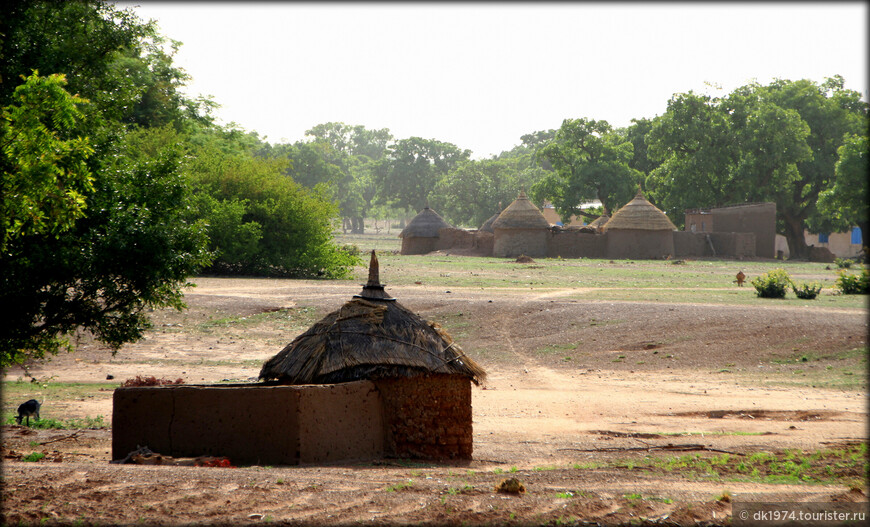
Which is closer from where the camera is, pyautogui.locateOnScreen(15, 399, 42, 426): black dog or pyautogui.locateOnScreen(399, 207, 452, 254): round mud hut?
pyautogui.locateOnScreen(15, 399, 42, 426): black dog

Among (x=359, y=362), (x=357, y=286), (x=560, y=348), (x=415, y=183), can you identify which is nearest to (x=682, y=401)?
(x=560, y=348)

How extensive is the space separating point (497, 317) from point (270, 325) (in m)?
5.38

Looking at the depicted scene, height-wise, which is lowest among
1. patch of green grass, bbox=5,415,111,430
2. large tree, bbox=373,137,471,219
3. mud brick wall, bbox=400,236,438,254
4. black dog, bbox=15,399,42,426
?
patch of green grass, bbox=5,415,111,430

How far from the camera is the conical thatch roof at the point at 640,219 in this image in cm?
4634

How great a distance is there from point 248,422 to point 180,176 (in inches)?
218

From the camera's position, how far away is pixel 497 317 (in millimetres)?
19609

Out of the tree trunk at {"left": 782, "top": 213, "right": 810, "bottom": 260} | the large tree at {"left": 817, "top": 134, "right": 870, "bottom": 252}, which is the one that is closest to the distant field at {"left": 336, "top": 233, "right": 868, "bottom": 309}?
the large tree at {"left": 817, "top": 134, "right": 870, "bottom": 252}

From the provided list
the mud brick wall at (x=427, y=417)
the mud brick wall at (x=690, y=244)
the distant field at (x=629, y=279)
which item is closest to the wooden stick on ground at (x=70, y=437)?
the mud brick wall at (x=427, y=417)

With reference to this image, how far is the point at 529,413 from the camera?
12031 millimetres

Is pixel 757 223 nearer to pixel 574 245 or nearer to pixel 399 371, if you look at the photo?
pixel 574 245

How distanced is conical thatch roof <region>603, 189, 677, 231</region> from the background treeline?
7.00 metres

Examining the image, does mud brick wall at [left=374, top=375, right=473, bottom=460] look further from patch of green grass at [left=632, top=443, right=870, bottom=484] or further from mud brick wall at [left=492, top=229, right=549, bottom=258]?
mud brick wall at [left=492, top=229, right=549, bottom=258]


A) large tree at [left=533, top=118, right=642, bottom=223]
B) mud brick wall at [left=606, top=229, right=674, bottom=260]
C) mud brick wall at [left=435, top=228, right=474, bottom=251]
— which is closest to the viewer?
mud brick wall at [left=606, top=229, right=674, bottom=260]

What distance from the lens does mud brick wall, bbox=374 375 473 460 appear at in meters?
8.44
